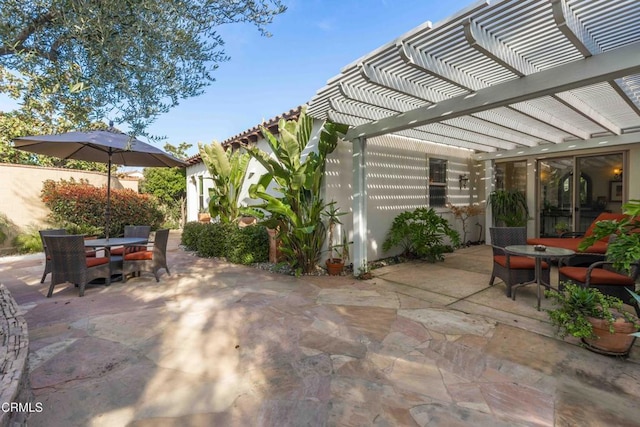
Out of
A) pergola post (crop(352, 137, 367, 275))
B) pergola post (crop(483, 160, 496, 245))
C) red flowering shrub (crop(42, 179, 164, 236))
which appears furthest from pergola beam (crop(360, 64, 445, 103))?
red flowering shrub (crop(42, 179, 164, 236))

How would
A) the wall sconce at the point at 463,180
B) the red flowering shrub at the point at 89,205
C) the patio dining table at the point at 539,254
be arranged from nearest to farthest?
the patio dining table at the point at 539,254 < the wall sconce at the point at 463,180 < the red flowering shrub at the point at 89,205

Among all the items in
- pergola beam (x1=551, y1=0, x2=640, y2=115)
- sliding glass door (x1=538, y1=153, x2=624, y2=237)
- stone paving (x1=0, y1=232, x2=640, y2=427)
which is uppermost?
pergola beam (x1=551, y1=0, x2=640, y2=115)

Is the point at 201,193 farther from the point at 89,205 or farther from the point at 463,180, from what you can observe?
the point at 463,180

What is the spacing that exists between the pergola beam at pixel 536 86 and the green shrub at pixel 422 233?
2.80 metres

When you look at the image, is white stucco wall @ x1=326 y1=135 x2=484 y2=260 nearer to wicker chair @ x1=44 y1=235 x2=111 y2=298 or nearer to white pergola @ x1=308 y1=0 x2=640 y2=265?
white pergola @ x1=308 y1=0 x2=640 y2=265

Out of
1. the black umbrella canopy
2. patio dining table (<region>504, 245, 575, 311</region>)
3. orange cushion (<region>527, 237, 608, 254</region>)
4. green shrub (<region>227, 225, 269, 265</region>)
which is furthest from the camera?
green shrub (<region>227, 225, 269, 265</region>)

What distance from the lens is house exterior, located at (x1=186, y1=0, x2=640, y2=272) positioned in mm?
3102

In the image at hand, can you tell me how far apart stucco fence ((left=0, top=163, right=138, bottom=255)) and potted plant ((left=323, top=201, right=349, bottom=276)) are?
394 inches

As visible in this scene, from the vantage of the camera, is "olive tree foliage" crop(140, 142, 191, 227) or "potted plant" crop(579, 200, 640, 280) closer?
"potted plant" crop(579, 200, 640, 280)

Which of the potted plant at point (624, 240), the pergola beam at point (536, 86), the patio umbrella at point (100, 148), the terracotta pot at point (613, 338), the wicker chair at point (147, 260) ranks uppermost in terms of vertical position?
the pergola beam at point (536, 86)

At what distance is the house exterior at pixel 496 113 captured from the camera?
3.10m

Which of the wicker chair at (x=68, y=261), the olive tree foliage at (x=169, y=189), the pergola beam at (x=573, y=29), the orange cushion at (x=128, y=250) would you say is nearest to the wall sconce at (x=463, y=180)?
the pergola beam at (x=573, y=29)

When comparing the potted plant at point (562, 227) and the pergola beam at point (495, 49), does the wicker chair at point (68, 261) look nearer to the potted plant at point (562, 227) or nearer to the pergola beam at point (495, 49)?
the pergola beam at point (495, 49)

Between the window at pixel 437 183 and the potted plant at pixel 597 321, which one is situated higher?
the window at pixel 437 183
